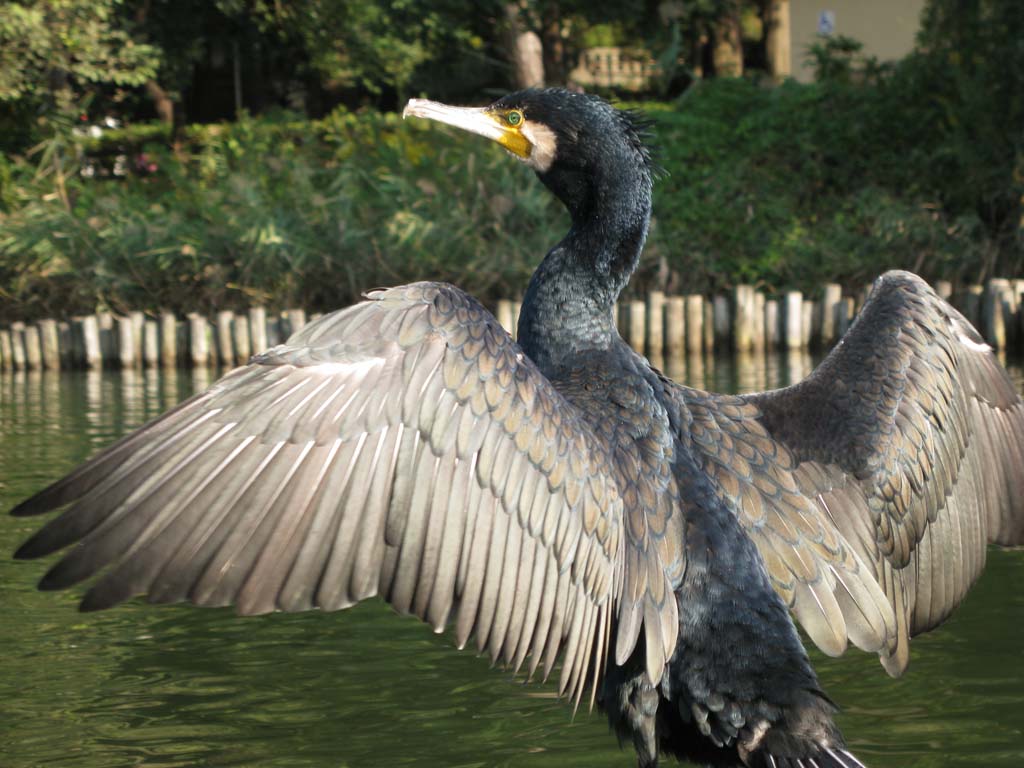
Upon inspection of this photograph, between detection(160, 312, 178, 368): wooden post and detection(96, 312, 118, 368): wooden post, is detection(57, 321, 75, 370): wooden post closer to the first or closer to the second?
detection(96, 312, 118, 368): wooden post

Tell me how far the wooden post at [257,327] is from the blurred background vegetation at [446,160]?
4.25 feet

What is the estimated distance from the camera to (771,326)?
17.1 meters

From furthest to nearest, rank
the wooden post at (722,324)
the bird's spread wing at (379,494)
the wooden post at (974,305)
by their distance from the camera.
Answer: the wooden post at (722,324)
the wooden post at (974,305)
the bird's spread wing at (379,494)

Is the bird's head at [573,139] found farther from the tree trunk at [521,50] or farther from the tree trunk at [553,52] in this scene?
the tree trunk at [553,52]

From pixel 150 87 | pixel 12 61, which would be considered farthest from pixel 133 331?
pixel 150 87

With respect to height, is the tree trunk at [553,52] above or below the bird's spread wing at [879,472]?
above

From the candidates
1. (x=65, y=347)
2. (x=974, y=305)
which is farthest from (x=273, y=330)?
(x=974, y=305)

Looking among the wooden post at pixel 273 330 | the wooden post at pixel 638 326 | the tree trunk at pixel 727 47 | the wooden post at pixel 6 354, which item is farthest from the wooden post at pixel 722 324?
the tree trunk at pixel 727 47

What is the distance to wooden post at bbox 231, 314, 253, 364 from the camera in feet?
56.1

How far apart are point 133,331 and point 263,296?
1.72 metres

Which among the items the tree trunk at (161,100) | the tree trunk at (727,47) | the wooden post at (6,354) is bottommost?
the wooden post at (6,354)

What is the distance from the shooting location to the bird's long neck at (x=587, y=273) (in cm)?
431

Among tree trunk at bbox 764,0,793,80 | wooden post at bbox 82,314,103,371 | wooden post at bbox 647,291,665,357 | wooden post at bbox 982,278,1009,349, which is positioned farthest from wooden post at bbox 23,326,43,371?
tree trunk at bbox 764,0,793,80

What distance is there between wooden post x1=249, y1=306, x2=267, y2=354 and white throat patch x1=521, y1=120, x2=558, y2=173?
1270cm
